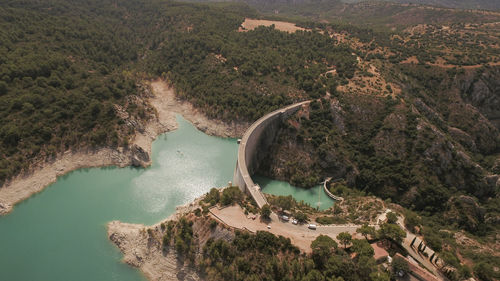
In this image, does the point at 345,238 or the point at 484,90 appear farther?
the point at 484,90

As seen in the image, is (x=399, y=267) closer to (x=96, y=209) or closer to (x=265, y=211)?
(x=265, y=211)

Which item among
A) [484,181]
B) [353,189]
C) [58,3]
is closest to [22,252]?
[353,189]

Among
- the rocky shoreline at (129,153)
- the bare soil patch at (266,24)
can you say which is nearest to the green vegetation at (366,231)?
the rocky shoreline at (129,153)

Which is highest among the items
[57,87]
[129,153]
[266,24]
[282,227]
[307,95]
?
[266,24]

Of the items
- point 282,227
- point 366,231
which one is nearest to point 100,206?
point 282,227

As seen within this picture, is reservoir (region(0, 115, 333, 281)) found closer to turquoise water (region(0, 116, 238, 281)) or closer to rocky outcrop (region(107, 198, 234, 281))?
turquoise water (region(0, 116, 238, 281))

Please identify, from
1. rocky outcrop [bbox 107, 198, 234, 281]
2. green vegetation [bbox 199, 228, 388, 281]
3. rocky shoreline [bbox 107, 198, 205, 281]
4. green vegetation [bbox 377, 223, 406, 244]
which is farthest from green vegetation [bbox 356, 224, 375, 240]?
rocky shoreline [bbox 107, 198, 205, 281]
